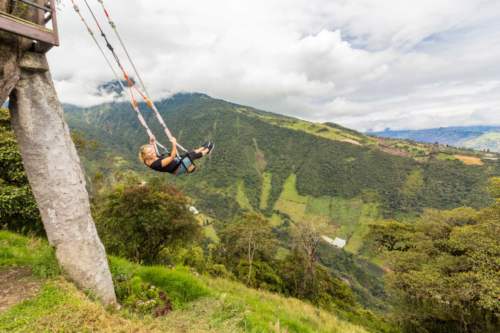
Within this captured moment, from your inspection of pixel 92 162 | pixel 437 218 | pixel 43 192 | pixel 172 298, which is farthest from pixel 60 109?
pixel 92 162

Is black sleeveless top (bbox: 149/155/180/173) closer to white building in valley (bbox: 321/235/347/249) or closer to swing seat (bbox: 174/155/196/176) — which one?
swing seat (bbox: 174/155/196/176)

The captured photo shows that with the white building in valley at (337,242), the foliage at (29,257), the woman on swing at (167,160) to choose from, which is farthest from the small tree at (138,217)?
the white building in valley at (337,242)

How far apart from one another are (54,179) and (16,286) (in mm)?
2123

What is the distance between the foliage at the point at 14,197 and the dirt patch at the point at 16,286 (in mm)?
5490

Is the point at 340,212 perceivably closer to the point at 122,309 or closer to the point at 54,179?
the point at 122,309

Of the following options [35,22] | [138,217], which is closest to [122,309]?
[35,22]

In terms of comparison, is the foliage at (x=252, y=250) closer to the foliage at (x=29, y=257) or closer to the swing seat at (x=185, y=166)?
the foliage at (x=29, y=257)

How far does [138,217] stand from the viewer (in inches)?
706

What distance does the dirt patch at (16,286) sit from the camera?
443cm

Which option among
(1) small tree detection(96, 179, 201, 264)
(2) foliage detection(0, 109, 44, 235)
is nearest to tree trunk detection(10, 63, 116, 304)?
(2) foliage detection(0, 109, 44, 235)

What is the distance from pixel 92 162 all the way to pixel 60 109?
221 m

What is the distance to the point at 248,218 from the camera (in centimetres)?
3800

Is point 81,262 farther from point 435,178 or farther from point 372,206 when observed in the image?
point 435,178

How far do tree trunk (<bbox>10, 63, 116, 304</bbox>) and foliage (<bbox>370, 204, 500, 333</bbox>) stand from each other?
1731cm
